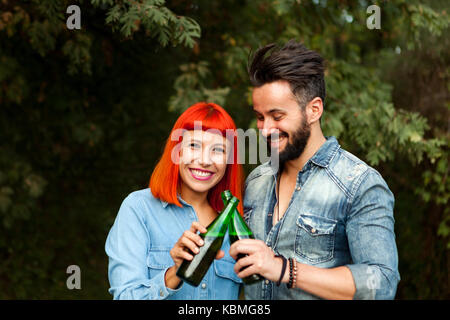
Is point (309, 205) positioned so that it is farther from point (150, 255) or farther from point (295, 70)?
point (150, 255)

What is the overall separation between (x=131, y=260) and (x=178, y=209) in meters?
0.33

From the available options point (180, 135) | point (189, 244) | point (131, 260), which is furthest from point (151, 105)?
point (189, 244)

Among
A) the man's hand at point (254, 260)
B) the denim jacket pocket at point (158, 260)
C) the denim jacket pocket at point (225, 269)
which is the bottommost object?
the denim jacket pocket at point (225, 269)

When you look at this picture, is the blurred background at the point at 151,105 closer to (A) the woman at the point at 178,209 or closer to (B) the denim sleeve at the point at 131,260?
(A) the woman at the point at 178,209

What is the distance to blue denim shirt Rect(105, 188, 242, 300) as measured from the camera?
203 centimetres

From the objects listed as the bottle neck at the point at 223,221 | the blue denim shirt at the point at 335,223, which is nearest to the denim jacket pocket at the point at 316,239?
the blue denim shirt at the point at 335,223

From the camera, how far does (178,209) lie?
230 cm

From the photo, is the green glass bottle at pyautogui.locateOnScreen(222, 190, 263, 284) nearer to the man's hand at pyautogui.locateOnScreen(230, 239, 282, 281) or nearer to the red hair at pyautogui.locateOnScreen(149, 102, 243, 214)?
the man's hand at pyautogui.locateOnScreen(230, 239, 282, 281)

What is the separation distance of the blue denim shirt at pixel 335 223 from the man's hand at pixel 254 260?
1.09 feet

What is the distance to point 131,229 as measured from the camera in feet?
7.06

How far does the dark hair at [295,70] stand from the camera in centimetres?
230

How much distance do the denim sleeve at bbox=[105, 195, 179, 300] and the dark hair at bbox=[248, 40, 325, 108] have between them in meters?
0.80

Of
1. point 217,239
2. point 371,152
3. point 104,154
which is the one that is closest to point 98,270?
point 104,154
